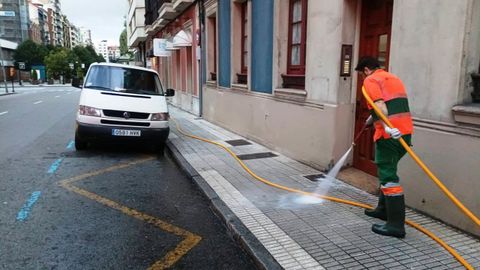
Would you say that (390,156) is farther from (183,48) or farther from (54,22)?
(54,22)

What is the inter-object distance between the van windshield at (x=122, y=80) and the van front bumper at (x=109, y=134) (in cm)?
101

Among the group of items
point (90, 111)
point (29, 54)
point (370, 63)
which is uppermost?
point (29, 54)

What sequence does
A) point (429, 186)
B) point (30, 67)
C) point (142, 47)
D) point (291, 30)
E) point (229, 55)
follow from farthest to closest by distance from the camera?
point (30, 67)
point (142, 47)
point (229, 55)
point (291, 30)
point (429, 186)

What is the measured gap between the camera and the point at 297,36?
8.02 meters

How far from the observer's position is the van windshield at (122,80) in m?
8.97

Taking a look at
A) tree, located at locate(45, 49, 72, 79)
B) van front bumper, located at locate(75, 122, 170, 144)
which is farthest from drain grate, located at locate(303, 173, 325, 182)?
tree, located at locate(45, 49, 72, 79)

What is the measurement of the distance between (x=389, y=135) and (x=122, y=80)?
6.78 m

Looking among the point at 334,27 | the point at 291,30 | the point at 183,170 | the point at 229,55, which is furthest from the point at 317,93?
the point at 229,55

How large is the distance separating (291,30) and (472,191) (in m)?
5.13

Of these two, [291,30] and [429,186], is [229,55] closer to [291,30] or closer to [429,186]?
[291,30]

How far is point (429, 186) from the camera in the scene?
4535mm

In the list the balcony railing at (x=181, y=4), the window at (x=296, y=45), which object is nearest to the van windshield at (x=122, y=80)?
the window at (x=296, y=45)

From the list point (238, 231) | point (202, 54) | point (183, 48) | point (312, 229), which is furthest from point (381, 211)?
point (183, 48)

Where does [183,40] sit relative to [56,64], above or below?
above
